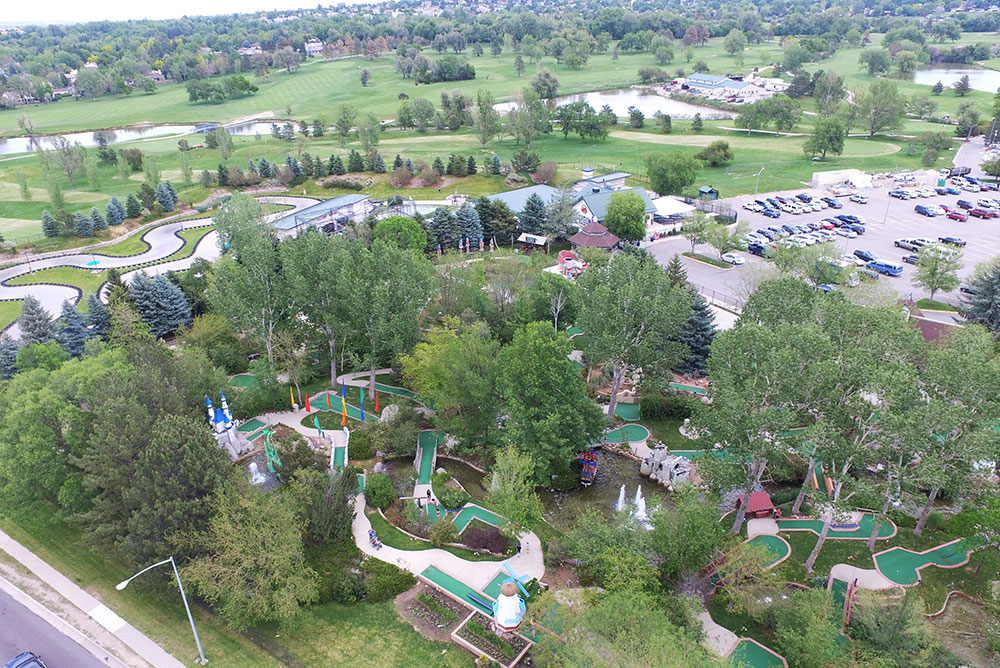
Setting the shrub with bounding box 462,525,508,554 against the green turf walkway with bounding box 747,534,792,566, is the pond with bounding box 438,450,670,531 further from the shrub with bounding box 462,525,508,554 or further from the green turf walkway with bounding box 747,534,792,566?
the green turf walkway with bounding box 747,534,792,566

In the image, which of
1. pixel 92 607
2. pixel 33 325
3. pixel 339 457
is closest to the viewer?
pixel 92 607

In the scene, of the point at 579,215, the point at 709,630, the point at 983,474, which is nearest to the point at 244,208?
the point at 579,215

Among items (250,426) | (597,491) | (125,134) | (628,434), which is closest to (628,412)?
(628,434)

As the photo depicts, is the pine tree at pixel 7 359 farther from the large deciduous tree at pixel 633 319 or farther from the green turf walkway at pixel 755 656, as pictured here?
the green turf walkway at pixel 755 656

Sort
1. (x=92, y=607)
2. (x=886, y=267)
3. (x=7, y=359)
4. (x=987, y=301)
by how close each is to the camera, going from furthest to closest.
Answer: (x=886, y=267) → (x=987, y=301) → (x=7, y=359) → (x=92, y=607)

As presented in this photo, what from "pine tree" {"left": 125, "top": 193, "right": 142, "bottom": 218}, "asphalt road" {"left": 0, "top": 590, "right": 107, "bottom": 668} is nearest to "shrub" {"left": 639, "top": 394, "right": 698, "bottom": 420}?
"asphalt road" {"left": 0, "top": 590, "right": 107, "bottom": 668}

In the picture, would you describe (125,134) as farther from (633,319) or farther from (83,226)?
(633,319)

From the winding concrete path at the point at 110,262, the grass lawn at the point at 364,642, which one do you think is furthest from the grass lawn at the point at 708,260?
the grass lawn at the point at 364,642

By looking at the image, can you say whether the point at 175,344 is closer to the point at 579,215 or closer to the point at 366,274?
the point at 366,274
